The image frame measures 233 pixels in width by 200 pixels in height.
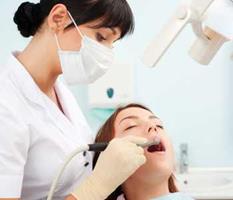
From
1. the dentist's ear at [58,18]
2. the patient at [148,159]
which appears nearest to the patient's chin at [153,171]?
the patient at [148,159]

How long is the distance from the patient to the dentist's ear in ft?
1.22

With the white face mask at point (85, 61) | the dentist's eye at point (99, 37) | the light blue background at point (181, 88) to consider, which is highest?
the dentist's eye at point (99, 37)

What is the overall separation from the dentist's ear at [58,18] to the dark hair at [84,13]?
0.02 meters

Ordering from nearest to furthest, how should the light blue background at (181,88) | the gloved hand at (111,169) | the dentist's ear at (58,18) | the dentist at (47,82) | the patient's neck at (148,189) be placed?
the gloved hand at (111,169) < the dentist at (47,82) < the dentist's ear at (58,18) < the patient's neck at (148,189) < the light blue background at (181,88)

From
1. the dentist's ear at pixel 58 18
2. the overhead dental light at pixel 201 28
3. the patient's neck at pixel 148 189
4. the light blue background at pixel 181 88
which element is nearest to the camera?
the overhead dental light at pixel 201 28

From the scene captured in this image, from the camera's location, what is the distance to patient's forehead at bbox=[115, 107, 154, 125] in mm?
1438

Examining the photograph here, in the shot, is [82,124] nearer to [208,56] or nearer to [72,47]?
[72,47]

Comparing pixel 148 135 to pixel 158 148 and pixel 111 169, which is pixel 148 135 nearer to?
pixel 158 148

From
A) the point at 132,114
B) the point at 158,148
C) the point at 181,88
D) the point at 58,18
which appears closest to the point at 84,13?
the point at 58,18

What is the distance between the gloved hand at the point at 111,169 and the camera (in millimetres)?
1082

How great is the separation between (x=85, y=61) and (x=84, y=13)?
0.58 feet

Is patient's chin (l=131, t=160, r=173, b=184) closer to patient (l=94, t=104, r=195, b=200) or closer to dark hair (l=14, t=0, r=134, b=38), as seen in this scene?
patient (l=94, t=104, r=195, b=200)

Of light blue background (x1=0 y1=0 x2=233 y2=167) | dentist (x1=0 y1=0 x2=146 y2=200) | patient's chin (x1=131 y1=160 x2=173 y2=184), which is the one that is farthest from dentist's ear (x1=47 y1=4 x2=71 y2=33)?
light blue background (x1=0 y1=0 x2=233 y2=167)

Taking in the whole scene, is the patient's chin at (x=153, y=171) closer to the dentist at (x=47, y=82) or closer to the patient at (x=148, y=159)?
the patient at (x=148, y=159)
